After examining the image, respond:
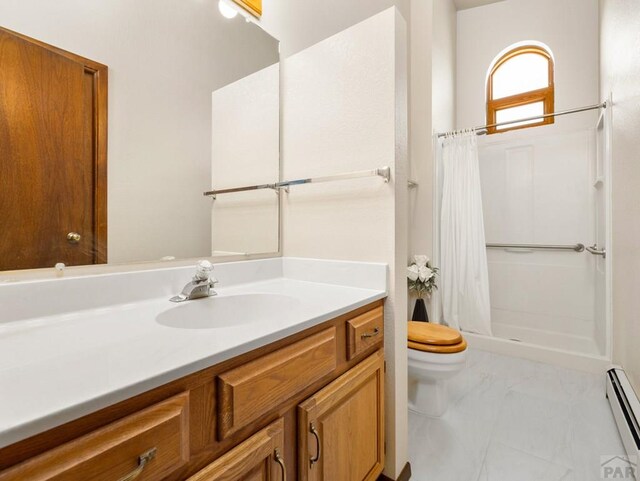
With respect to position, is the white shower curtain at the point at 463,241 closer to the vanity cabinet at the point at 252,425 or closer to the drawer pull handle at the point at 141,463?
the vanity cabinet at the point at 252,425

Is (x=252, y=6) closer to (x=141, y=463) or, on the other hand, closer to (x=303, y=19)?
(x=303, y=19)

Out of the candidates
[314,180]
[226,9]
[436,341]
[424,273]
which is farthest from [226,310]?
[424,273]

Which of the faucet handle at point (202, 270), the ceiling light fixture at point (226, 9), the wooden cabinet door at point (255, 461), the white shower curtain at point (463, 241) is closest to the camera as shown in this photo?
the wooden cabinet door at point (255, 461)

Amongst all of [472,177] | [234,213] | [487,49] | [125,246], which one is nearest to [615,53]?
[472,177]

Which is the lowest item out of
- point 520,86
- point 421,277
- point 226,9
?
point 421,277

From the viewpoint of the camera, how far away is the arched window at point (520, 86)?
2.96 meters

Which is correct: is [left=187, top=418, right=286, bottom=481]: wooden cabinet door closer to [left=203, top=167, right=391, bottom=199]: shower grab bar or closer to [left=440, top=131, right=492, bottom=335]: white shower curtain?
[left=203, top=167, right=391, bottom=199]: shower grab bar

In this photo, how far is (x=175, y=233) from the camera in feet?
3.71

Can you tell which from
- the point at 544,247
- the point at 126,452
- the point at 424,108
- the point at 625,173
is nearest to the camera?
the point at 126,452

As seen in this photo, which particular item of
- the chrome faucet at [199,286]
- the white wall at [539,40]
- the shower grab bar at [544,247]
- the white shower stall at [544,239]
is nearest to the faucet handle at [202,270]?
the chrome faucet at [199,286]

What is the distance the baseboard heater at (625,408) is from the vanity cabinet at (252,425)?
112 centimetres

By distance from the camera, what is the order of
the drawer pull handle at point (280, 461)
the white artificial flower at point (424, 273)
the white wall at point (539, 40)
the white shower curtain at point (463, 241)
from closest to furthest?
1. the drawer pull handle at point (280, 461)
2. the white artificial flower at point (424, 273)
3. the white shower curtain at point (463, 241)
4. the white wall at point (539, 40)

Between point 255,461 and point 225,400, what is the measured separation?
0.55 feet

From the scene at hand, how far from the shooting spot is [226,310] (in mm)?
1070
